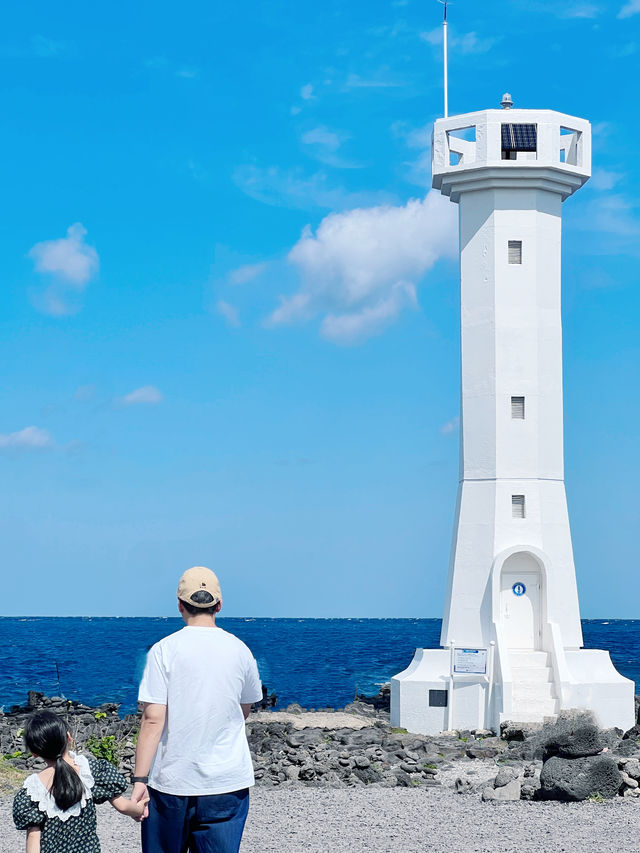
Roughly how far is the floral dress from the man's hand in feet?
0.47

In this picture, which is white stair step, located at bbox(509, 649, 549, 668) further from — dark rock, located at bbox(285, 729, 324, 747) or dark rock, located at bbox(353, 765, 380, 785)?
dark rock, located at bbox(353, 765, 380, 785)

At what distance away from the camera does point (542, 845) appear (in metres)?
10.5

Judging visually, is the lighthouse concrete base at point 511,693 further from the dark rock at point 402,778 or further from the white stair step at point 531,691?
the dark rock at point 402,778

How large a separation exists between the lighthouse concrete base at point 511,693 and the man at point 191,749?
650 inches

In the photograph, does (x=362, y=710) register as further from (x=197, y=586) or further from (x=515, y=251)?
(x=197, y=586)

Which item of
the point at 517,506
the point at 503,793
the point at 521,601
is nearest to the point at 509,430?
the point at 517,506

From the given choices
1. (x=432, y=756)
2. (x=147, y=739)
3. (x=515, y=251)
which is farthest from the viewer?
(x=515, y=251)

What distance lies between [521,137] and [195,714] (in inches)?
784

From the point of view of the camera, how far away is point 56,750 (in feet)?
19.2

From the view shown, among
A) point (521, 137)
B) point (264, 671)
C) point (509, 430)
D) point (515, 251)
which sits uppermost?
point (521, 137)

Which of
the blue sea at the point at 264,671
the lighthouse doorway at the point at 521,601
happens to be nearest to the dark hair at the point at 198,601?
the lighthouse doorway at the point at 521,601

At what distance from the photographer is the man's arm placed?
595 centimetres

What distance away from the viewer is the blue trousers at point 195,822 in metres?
5.98

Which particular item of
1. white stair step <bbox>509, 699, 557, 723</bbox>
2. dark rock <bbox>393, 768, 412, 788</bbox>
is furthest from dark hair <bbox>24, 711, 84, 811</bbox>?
white stair step <bbox>509, 699, 557, 723</bbox>
